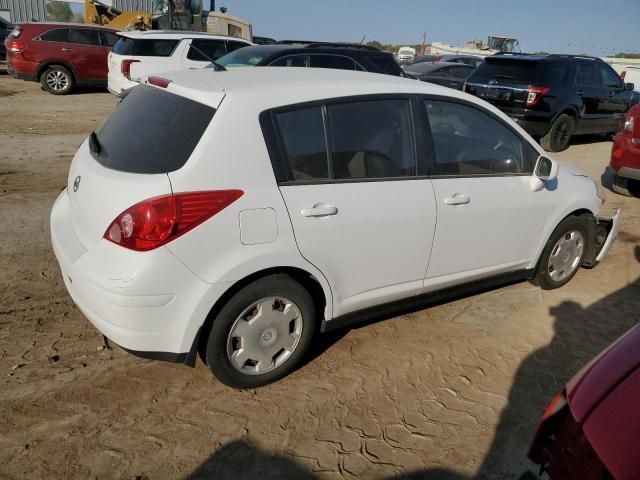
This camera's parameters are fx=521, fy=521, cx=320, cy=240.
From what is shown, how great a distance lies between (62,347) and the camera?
3.24 m

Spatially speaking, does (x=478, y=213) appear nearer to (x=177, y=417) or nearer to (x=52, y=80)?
(x=177, y=417)

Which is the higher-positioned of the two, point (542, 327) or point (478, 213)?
point (478, 213)

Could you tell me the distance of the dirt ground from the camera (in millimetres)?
2508

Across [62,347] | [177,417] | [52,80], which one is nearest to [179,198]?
[177,417]

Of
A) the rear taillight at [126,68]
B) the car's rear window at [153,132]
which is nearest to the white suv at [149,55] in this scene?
the rear taillight at [126,68]

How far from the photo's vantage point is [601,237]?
14.9 ft

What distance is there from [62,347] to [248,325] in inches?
51.5

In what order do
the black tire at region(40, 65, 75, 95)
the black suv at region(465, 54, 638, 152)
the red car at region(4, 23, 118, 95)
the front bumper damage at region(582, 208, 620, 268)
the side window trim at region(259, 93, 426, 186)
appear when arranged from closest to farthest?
the side window trim at region(259, 93, 426, 186)
the front bumper damage at region(582, 208, 620, 268)
the black suv at region(465, 54, 638, 152)
the red car at region(4, 23, 118, 95)
the black tire at region(40, 65, 75, 95)

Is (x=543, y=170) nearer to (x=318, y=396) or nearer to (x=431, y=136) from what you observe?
(x=431, y=136)

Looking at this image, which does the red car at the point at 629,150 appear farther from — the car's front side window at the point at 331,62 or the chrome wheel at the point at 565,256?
the car's front side window at the point at 331,62

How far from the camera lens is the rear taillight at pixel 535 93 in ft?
30.0

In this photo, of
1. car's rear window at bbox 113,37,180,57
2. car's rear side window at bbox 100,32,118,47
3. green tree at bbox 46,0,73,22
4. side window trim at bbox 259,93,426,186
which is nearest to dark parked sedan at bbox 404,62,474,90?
car's rear window at bbox 113,37,180,57

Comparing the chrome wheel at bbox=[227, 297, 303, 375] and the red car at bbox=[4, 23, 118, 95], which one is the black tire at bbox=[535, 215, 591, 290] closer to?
the chrome wheel at bbox=[227, 297, 303, 375]

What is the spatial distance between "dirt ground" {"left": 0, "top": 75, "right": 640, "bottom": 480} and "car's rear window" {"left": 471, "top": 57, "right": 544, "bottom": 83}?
615 cm
